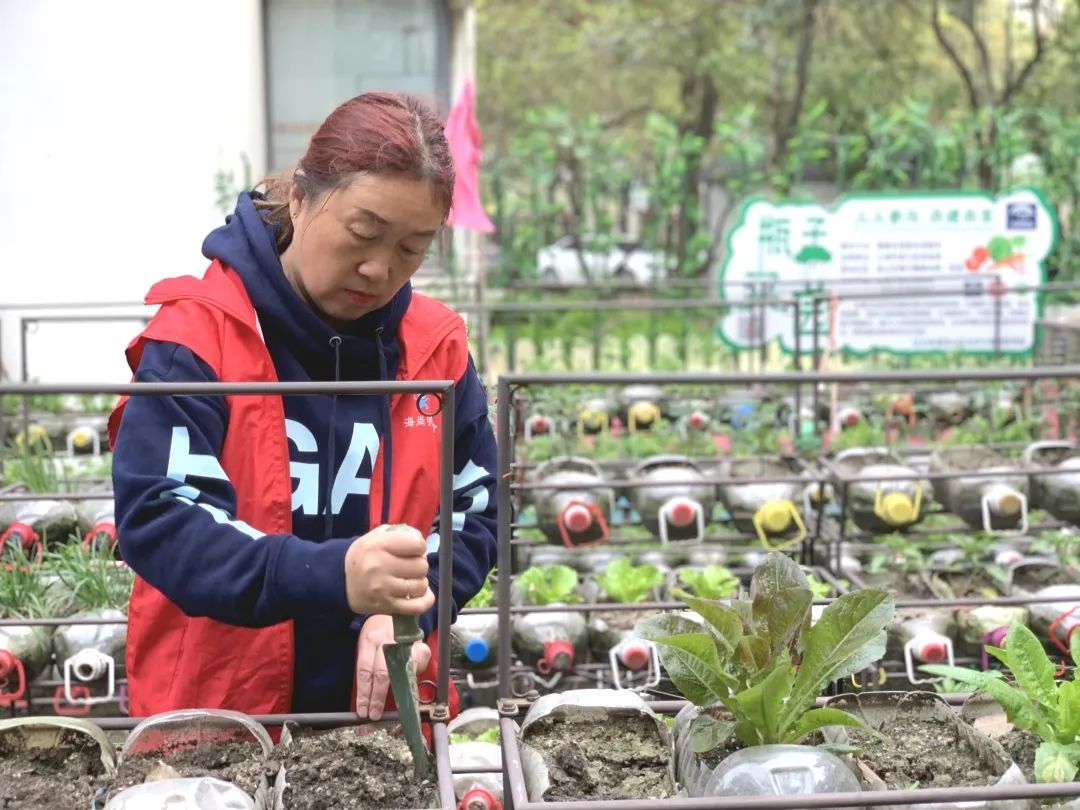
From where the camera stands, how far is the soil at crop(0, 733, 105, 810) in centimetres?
156

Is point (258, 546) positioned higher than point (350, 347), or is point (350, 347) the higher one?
point (350, 347)

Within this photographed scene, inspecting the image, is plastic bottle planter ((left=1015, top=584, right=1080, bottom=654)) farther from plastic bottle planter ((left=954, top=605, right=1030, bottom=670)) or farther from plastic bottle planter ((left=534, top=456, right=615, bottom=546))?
plastic bottle planter ((left=534, top=456, right=615, bottom=546))

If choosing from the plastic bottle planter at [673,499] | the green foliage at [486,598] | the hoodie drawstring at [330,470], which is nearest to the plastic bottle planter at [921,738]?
the hoodie drawstring at [330,470]

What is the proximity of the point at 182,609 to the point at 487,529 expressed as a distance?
459 mm

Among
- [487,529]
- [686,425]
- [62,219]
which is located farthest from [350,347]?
[62,219]

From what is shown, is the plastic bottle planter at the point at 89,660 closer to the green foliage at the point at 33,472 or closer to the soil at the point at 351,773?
the green foliage at the point at 33,472

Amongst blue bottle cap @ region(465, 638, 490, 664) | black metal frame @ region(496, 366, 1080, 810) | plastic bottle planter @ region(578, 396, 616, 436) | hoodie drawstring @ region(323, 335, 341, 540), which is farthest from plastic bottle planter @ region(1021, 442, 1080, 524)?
hoodie drawstring @ region(323, 335, 341, 540)

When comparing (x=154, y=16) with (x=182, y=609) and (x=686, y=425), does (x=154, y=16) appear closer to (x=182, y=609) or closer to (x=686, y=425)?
(x=686, y=425)

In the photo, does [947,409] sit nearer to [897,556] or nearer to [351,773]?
[897,556]

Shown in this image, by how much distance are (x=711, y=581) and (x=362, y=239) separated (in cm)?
255

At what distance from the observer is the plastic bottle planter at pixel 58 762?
1.57 m

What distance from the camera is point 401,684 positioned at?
1555 millimetres

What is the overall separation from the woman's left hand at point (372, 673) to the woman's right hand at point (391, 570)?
208 millimetres

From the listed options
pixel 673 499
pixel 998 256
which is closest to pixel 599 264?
pixel 998 256
